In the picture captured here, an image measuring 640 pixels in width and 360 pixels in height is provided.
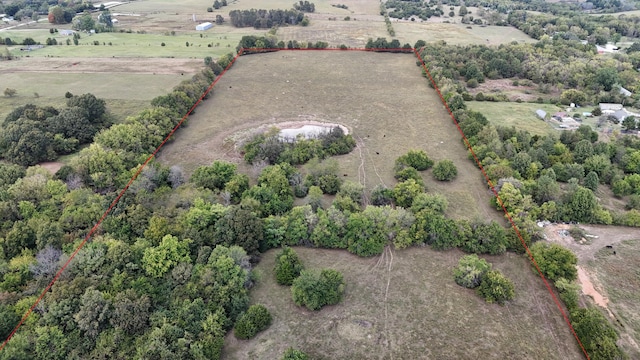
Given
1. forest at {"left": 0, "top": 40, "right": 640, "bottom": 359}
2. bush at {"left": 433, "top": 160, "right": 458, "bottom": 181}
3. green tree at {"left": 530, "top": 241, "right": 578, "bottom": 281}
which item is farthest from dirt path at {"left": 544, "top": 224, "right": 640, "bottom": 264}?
bush at {"left": 433, "top": 160, "right": 458, "bottom": 181}

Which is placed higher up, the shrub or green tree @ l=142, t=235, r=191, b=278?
green tree @ l=142, t=235, r=191, b=278

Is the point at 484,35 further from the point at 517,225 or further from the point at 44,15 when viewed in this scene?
the point at 44,15

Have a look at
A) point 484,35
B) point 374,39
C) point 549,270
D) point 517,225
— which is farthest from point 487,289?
point 484,35

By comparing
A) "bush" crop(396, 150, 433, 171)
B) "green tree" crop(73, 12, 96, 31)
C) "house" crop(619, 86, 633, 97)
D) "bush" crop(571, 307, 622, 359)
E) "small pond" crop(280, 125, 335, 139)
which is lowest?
"bush" crop(571, 307, 622, 359)

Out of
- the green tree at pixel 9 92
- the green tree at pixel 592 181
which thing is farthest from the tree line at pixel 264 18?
the green tree at pixel 592 181

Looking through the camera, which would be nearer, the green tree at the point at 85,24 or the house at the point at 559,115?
the house at the point at 559,115

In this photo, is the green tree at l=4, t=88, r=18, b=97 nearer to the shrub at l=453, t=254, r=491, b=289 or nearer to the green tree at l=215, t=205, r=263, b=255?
the green tree at l=215, t=205, r=263, b=255

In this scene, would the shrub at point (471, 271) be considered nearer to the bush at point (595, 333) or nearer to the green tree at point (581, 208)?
the bush at point (595, 333)
